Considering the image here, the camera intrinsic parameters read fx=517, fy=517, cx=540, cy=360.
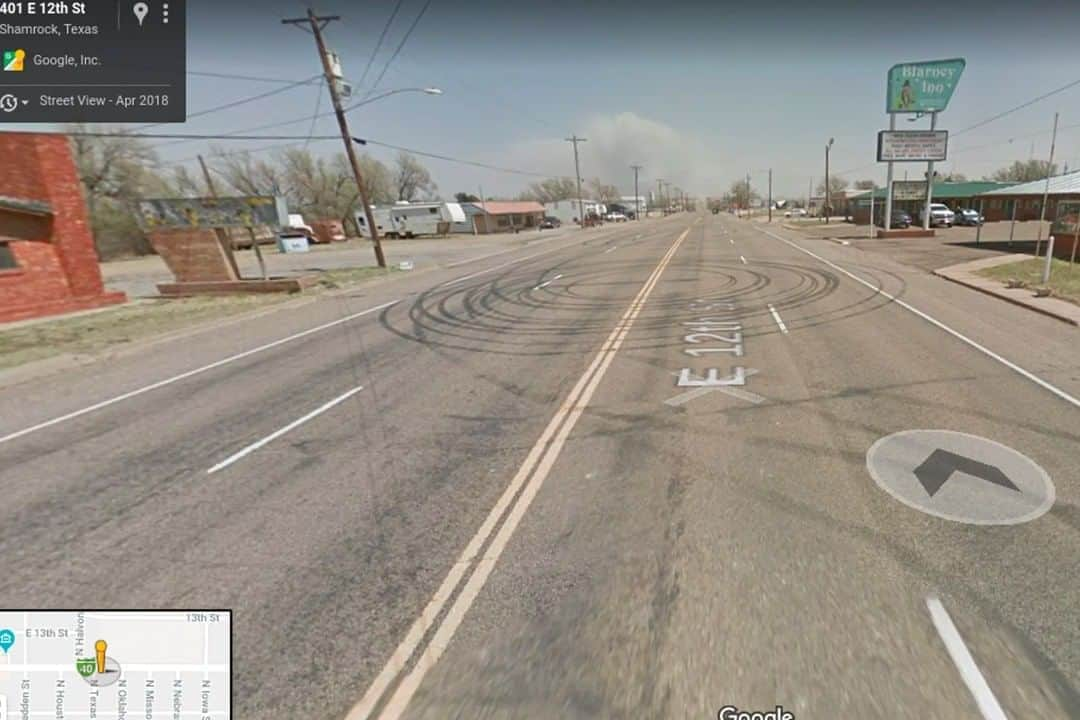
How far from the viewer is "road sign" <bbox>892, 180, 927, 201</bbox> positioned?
39.2m

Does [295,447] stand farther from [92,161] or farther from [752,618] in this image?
[92,161]

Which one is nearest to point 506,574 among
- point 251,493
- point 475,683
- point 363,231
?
point 475,683

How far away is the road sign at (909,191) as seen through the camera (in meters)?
39.2

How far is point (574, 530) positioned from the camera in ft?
11.7

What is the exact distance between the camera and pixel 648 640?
2621 mm

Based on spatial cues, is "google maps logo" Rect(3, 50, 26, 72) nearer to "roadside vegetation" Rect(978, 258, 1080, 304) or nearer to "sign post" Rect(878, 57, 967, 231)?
"roadside vegetation" Rect(978, 258, 1080, 304)

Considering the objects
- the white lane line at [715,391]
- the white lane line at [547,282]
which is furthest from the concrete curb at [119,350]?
the white lane line at [715,391]

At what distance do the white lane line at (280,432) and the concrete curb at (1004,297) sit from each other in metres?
12.1

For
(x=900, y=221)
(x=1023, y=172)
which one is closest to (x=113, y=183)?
(x=900, y=221)

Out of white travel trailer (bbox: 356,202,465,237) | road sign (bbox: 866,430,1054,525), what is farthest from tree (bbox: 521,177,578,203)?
road sign (bbox: 866,430,1054,525)

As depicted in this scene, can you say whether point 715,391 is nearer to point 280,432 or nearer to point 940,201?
point 280,432

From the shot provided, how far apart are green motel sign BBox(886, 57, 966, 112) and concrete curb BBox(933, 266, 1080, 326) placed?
20413mm

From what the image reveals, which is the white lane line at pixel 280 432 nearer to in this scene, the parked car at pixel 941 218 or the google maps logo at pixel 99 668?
the google maps logo at pixel 99 668

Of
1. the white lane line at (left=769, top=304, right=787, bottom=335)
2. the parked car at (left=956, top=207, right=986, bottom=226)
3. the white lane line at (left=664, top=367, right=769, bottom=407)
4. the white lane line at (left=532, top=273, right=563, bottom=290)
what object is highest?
the parked car at (left=956, top=207, right=986, bottom=226)
